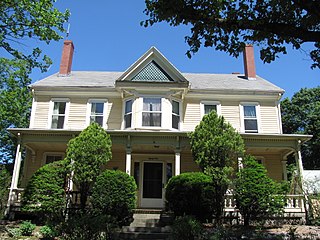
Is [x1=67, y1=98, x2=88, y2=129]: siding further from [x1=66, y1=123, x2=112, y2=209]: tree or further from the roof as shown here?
[x1=66, y1=123, x2=112, y2=209]: tree

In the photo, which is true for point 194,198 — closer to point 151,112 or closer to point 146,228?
point 146,228

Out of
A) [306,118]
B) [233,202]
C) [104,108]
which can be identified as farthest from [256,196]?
[306,118]

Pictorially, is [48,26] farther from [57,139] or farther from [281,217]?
[281,217]

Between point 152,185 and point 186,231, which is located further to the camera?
point 152,185

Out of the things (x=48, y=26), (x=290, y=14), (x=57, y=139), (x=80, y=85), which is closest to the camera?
(x=290, y=14)

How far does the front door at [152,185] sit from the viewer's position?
56.3 feet

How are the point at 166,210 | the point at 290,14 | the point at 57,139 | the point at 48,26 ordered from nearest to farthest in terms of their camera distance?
the point at 290,14, the point at 48,26, the point at 166,210, the point at 57,139

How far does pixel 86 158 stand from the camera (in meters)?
13.8

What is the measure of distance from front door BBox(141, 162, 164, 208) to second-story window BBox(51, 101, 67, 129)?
215 inches

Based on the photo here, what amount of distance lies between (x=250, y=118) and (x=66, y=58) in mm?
12299

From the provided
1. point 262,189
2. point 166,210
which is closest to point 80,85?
point 166,210

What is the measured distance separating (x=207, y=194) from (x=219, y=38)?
22.9 feet

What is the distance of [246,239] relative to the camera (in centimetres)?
1055

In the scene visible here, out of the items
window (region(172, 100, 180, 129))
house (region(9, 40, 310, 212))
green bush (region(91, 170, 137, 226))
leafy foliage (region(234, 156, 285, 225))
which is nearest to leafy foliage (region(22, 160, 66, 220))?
green bush (region(91, 170, 137, 226))
